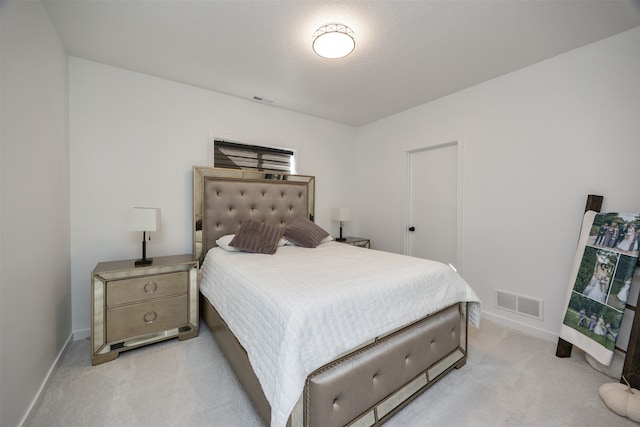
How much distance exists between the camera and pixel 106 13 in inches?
69.9

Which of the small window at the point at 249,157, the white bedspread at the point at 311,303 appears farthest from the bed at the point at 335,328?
the small window at the point at 249,157

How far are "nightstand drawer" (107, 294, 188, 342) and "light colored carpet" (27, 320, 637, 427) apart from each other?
0.19 metres

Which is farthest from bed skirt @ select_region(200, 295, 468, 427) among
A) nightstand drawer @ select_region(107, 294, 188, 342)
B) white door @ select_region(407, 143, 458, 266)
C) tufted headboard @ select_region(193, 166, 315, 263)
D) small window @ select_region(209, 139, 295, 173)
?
small window @ select_region(209, 139, 295, 173)

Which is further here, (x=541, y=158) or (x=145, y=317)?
(x=541, y=158)

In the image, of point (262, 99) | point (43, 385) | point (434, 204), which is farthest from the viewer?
point (434, 204)

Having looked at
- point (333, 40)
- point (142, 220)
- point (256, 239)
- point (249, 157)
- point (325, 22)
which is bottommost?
point (256, 239)

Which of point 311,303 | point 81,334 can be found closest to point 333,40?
point 311,303

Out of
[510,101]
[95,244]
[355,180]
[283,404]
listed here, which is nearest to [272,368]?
[283,404]

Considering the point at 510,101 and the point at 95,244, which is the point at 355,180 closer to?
A: the point at 510,101

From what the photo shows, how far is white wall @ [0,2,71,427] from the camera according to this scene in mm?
1263

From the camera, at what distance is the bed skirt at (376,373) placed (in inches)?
46.8

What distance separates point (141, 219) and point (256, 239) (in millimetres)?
1001

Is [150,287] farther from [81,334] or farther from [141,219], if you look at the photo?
[81,334]

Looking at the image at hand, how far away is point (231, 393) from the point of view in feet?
5.40
